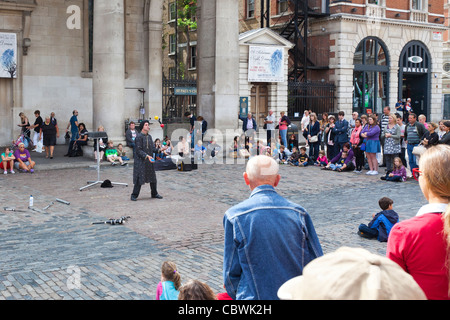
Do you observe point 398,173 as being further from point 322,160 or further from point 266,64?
point 266,64

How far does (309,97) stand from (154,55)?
12.5 meters

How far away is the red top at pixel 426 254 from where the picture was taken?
121 inches

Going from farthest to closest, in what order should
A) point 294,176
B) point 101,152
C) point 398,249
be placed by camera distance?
1. point 101,152
2. point 294,176
3. point 398,249

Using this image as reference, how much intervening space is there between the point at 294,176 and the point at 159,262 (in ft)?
35.1

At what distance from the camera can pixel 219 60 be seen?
76.5ft

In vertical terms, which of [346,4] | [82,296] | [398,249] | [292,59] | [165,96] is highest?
[346,4]

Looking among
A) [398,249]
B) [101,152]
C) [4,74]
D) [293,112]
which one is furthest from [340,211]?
[293,112]

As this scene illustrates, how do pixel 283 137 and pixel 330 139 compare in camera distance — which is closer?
pixel 330 139

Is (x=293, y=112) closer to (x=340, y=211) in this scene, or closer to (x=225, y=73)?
(x=225, y=73)

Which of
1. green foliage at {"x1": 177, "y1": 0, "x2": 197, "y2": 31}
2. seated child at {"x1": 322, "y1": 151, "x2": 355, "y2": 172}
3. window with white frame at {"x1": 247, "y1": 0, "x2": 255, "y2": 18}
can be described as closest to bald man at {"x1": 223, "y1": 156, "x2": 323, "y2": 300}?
seated child at {"x1": 322, "y1": 151, "x2": 355, "y2": 172}

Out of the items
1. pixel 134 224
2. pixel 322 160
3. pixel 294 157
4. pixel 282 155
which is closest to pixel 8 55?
pixel 282 155

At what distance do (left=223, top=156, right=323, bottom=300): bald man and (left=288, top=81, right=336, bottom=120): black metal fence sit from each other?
32831 mm

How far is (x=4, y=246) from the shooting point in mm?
9398

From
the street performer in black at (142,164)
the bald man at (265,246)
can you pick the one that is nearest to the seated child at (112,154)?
the street performer in black at (142,164)
